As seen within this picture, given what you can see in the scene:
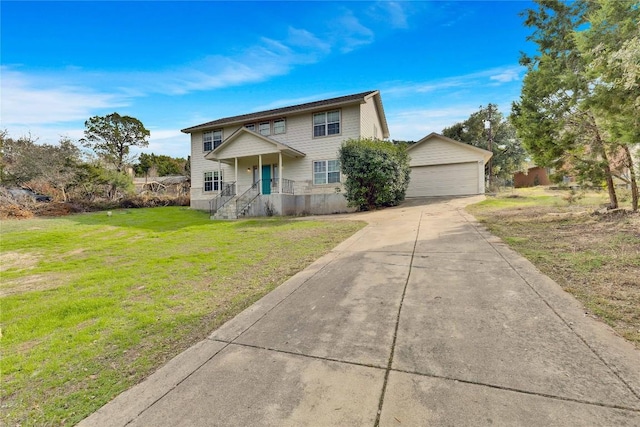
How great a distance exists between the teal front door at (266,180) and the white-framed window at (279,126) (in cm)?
251

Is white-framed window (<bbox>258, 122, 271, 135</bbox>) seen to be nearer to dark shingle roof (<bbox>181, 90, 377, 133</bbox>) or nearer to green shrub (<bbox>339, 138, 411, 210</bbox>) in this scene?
dark shingle roof (<bbox>181, 90, 377, 133</bbox>)

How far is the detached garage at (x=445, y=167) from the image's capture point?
1933 cm

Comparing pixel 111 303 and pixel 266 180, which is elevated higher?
pixel 266 180

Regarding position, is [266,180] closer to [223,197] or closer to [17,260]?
[223,197]

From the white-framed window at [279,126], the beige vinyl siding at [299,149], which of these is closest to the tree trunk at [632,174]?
the beige vinyl siding at [299,149]

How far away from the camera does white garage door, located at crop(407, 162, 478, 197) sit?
19.5m

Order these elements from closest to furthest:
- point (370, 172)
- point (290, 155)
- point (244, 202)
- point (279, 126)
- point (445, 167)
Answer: point (370, 172) < point (244, 202) < point (290, 155) < point (279, 126) < point (445, 167)

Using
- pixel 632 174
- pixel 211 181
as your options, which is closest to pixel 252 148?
pixel 211 181

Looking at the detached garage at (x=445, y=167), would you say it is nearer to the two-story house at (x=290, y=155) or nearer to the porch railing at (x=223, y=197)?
the two-story house at (x=290, y=155)

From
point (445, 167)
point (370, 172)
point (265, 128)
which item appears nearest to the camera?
point (370, 172)

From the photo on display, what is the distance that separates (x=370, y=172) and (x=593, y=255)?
396 inches

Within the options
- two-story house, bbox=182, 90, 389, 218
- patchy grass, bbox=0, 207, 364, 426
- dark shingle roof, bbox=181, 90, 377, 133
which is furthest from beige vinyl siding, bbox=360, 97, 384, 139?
patchy grass, bbox=0, 207, 364, 426

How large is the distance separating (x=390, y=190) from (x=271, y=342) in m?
12.9

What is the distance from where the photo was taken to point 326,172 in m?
18.3
